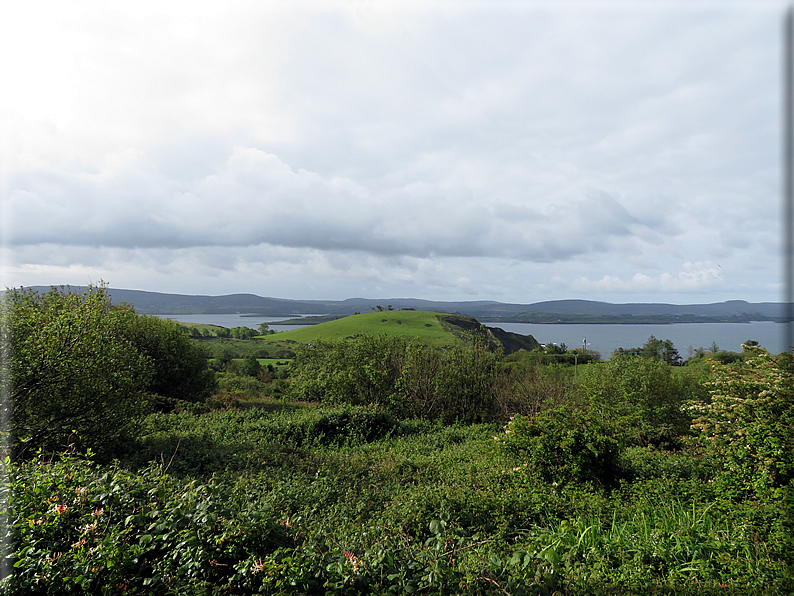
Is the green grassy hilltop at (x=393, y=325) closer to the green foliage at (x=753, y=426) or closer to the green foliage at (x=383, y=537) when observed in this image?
the green foliage at (x=753, y=426)

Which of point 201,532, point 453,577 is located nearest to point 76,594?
point 201,532

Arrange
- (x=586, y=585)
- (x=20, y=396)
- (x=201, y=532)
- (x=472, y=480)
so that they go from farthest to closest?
(x=472, y=480)
(x=20, y=396)
(x=201, y=532)
(x=586, y=585)

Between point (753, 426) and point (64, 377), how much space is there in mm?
14105

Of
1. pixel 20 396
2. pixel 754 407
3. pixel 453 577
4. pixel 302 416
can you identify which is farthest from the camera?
pixel 302 416

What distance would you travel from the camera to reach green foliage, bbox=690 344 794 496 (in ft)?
19.7

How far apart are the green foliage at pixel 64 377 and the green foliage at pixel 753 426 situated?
12952 mm

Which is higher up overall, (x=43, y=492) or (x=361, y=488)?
(x=43, y=492)

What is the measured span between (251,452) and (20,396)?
199 inches

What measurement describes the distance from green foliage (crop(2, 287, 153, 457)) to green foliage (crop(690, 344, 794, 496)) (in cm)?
1295

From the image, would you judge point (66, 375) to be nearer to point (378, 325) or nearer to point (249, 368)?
point (249, 368)

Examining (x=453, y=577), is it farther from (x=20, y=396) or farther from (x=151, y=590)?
(x=20, y=396)

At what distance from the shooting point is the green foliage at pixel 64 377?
8031mm

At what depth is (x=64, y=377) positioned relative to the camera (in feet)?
28.1

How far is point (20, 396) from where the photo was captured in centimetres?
795
